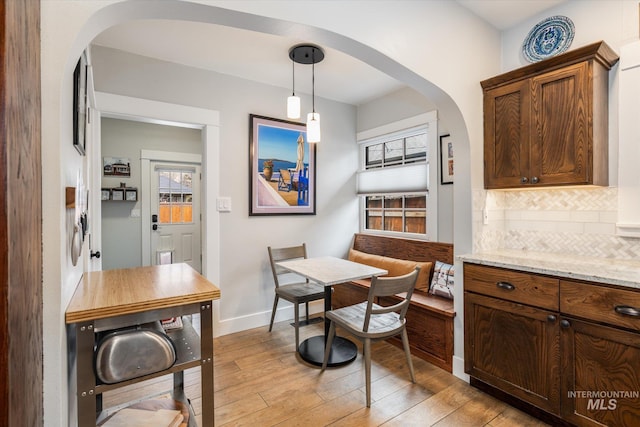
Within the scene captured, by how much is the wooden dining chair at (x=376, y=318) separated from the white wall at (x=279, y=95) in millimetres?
472

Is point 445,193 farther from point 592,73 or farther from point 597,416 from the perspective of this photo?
point 597,416

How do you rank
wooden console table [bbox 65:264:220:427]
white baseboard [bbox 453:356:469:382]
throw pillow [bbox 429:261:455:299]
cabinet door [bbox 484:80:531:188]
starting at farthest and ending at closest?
throw pillow [bbox 429:261:455:299] < white baseboard [bbox 453:356:469:382] < cabinet door [bbox 484:80:531:188] < wooden console table [bbox 65:264:220:427]

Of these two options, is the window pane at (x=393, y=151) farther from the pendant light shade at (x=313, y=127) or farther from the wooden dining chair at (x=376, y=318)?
the wooden dining chair at (x=376, y=318)

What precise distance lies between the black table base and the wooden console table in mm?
1150

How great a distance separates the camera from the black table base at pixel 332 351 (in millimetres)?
2456

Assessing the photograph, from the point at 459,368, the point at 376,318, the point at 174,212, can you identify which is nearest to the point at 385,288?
the point at 376,318

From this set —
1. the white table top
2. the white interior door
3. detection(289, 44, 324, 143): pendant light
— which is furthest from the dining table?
the white interior door

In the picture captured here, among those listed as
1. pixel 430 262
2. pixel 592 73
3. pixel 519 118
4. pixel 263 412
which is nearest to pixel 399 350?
pixel 430 262

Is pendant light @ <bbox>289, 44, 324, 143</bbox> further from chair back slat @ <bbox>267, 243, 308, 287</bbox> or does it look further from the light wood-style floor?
the light wood-style floor

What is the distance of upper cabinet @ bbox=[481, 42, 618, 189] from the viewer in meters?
1.83

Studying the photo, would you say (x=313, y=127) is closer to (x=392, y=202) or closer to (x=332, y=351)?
(x=392, y=202)

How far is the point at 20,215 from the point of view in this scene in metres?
0.64

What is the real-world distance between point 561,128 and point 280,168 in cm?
241

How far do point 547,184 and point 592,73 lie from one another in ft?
2.18
